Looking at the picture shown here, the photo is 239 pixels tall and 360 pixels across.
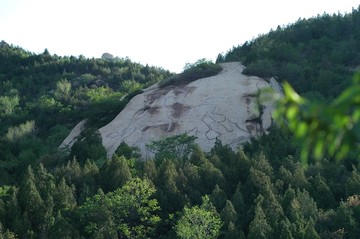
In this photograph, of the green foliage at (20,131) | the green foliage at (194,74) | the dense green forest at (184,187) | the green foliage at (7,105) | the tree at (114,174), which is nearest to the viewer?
the dense green forest at (184,187)

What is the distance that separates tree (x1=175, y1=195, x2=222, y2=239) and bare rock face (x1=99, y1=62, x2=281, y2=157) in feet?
56.1

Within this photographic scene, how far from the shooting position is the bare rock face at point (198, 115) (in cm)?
4234

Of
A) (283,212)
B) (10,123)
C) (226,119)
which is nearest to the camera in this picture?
(283,212)

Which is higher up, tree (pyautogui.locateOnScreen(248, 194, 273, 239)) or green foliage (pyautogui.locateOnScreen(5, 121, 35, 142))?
green foliage (pyautogui.locateOnScreen(5, 121, 35, 142))

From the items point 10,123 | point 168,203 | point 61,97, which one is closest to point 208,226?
point 168,203

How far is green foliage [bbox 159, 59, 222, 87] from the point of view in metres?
50.7

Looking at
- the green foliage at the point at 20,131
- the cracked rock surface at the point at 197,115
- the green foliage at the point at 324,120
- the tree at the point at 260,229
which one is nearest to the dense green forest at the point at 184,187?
the tree at the point at 260,229

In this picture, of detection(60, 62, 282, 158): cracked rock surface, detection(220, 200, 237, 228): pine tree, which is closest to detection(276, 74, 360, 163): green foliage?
detection(220, 200, 237, 228): pine tree

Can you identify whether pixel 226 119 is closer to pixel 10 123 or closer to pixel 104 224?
pixel 104 224

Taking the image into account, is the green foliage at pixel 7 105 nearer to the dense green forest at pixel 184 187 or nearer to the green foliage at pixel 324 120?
the dense green forest at pixel 184 187

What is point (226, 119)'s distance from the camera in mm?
43625

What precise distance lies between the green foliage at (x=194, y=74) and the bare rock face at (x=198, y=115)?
1.27m

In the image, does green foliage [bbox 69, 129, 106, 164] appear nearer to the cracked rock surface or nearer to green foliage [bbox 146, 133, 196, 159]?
the cracked rock surface

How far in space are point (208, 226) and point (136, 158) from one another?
14.8 meters
